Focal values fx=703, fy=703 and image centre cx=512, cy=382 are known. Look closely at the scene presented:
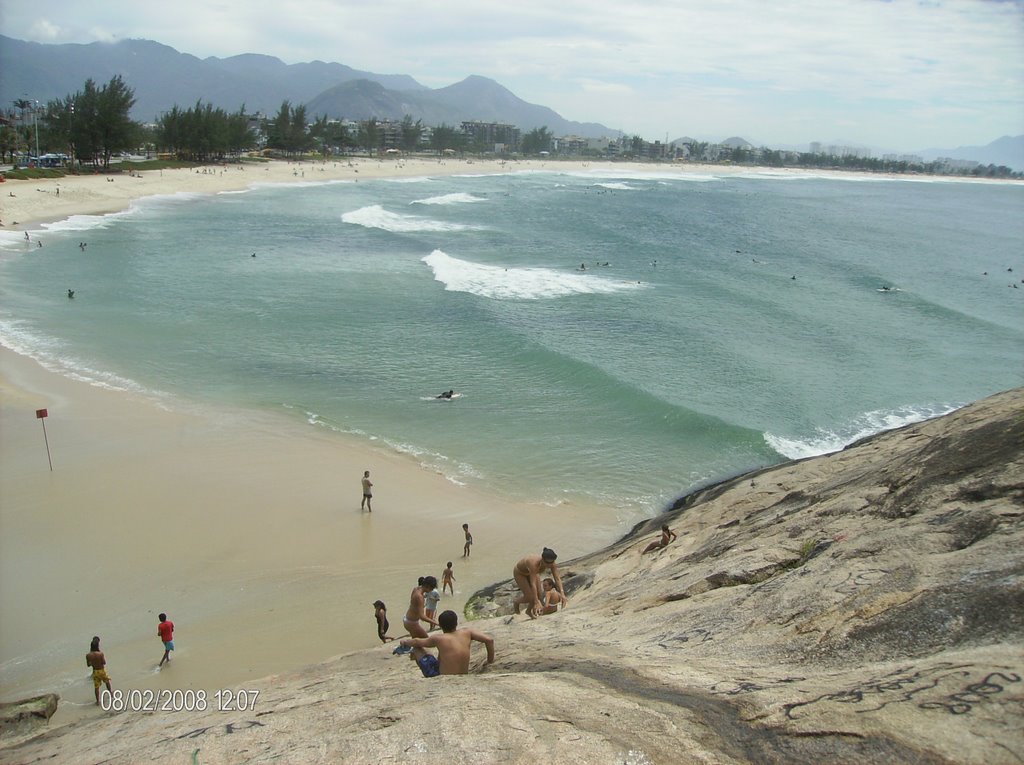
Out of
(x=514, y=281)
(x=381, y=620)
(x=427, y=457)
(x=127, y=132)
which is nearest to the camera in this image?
(x=381, y=620)

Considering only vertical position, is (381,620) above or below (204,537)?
above

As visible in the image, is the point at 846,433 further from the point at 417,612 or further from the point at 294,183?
the point at 294,183

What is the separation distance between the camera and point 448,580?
13266 millimetres

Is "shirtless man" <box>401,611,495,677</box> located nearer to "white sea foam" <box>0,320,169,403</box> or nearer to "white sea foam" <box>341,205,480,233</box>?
"white sea foam" <box>0,320,169,403</box>

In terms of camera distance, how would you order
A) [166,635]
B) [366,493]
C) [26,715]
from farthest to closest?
[366,493] < [166,635] < [26,715]

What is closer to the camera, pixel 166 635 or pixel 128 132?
pixel 166 635

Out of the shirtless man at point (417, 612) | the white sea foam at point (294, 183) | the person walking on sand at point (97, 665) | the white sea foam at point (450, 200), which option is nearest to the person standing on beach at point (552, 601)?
the shirtless man at point (417, 612)

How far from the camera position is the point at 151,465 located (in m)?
18.1

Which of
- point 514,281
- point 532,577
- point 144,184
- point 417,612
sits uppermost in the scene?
point 144,184

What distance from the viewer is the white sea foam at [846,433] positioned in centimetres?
2073

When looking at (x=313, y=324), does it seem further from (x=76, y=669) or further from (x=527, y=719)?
(x=527, y=719)

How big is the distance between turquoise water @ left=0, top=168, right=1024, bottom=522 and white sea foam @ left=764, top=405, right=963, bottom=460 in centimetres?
10
